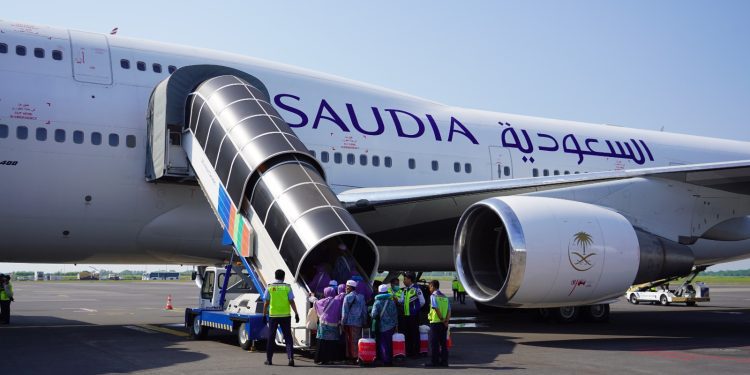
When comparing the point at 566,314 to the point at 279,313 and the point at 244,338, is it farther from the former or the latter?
the point at 279,313

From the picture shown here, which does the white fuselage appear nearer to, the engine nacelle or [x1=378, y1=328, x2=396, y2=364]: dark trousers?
the engine nacelle

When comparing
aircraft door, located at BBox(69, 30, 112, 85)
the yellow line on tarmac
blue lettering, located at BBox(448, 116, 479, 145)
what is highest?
aircraft door, located at BBox(69, 30, 112, 85)

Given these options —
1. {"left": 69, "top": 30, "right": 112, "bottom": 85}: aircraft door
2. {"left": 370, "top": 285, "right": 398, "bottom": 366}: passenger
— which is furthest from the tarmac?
{"left": 69, "top": 30, "right": 112, "bottom": 85}: aircraft door

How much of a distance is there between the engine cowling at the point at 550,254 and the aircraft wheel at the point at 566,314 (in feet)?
15.3

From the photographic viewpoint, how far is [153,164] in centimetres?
1206

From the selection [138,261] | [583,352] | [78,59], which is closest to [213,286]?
[138,261]

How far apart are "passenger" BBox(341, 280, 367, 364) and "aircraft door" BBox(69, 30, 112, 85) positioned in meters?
5.77

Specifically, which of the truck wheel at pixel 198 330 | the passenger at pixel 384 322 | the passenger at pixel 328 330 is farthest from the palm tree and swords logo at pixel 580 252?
the truck wheel at pixel 198 330

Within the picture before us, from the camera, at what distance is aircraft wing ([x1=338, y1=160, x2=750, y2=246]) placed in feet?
38.9

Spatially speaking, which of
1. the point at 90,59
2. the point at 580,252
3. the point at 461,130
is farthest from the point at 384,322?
the point at 461,130

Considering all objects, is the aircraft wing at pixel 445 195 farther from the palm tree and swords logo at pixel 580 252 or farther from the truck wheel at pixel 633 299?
the truck wheel at pixel 633 299

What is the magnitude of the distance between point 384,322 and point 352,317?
0.41 metres

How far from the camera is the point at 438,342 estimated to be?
8945 mm

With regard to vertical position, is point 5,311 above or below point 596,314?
above
